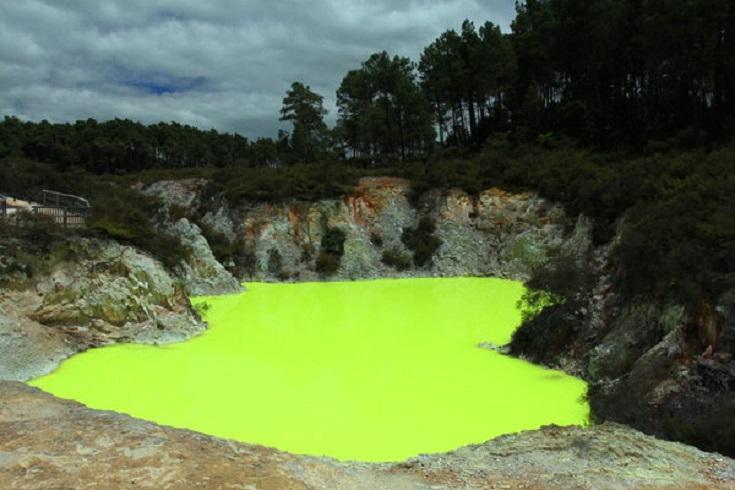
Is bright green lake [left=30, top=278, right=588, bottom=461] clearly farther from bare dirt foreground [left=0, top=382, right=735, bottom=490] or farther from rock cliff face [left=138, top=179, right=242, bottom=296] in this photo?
rock cliff face [left=138, top=179, right=242, bottom=296]

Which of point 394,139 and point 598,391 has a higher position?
point 394,139

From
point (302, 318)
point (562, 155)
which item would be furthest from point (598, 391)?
point (562, 155)

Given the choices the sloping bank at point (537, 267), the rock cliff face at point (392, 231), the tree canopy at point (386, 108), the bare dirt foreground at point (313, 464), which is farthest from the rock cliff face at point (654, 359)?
the tree canopy at point (386, 108)

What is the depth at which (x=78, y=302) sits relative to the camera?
741 inches

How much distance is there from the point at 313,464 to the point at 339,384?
5994mm

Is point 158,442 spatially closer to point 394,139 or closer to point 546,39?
point 546,39

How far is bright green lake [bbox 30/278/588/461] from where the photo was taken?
1106cm

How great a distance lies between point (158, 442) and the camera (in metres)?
8.24

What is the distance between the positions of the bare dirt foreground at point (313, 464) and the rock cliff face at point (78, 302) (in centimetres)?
781

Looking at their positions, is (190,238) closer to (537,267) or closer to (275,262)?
(275,262)

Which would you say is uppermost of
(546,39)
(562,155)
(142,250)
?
(546,39)

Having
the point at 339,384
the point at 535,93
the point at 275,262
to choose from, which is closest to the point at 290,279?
the point at 275,262

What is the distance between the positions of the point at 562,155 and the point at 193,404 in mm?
31714

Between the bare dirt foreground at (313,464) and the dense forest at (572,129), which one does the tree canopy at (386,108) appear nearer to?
the dense forest at (572,129)
